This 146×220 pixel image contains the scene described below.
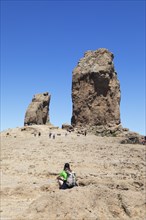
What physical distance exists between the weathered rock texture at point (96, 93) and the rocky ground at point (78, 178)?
5.13 metres

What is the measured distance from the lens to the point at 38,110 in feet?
209

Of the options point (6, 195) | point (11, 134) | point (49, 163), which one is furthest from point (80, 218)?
point (11, 134)

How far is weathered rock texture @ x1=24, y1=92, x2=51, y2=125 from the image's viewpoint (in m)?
62.4

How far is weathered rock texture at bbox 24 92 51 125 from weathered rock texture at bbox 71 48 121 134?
380 inches

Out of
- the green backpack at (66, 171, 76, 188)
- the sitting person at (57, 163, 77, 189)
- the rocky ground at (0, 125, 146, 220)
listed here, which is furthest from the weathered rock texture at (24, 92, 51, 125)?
the green backpack at (66, 171, 76, 188)

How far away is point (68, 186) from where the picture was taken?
12.1 metres

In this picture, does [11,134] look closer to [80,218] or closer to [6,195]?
[6,195]

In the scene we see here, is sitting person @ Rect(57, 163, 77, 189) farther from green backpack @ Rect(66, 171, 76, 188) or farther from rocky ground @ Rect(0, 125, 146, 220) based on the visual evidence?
rocky ground @ Rect(0, 125, 146, 220)

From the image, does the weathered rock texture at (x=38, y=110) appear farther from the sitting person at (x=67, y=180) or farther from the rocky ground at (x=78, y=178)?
the sitting person at (x=67, y=180)

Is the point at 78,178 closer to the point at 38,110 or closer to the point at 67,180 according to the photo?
the point at 67,180

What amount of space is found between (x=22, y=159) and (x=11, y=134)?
63.5ft

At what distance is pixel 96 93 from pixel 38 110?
14.0 metres

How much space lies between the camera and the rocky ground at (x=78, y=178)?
365 inches

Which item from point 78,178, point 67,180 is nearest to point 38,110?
point 78,178
